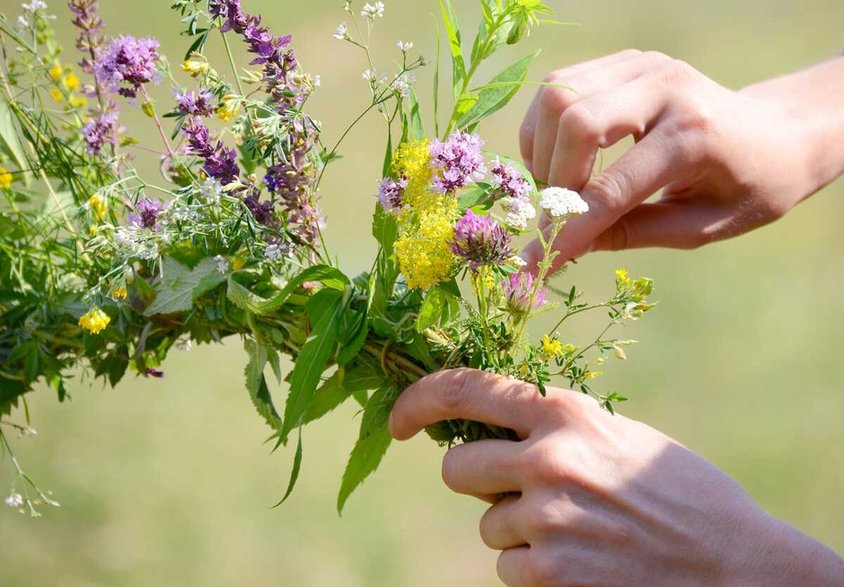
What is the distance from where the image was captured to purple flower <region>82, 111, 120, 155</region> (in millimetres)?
1143

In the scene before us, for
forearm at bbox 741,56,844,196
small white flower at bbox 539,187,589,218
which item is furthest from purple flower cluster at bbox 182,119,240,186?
forearm at bbox 741,56,844,196

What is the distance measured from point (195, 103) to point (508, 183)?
12.7 inches

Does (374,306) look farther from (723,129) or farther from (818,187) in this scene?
(818,187)

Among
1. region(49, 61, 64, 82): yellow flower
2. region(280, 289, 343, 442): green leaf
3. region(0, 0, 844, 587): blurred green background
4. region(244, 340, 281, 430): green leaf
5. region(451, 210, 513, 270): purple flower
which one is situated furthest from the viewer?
region(0, 0, 844, 587): blurred green background

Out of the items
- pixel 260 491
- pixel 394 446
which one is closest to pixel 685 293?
pixel 394 446

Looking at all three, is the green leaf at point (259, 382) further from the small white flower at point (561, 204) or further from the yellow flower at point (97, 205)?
the small white flower at point (561, 204)

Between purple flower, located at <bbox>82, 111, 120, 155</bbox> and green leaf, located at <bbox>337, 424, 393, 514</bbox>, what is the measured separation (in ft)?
1.52

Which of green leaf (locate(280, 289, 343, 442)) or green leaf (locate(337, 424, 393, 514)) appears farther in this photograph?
green leaf (locate(337, 424, 393, 514))

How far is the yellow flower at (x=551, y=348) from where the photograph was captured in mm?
Answer: 938

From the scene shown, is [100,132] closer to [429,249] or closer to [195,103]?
[195,103]

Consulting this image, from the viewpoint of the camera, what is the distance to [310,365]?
98cm

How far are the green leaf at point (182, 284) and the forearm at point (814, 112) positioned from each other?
0.80 metres

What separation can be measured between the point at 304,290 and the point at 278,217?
0.28 feet

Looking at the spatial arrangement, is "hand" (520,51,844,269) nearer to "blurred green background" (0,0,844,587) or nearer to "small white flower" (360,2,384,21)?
"small white flower" (360,2,384,21)
